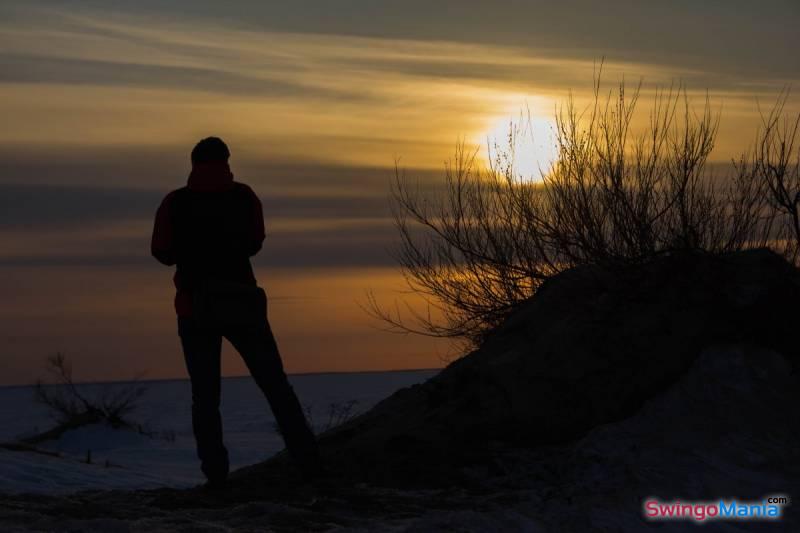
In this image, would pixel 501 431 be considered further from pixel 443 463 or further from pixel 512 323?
pixel 512 323

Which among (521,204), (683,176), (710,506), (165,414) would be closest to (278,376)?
(710,506)

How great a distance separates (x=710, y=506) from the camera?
22.5 feet

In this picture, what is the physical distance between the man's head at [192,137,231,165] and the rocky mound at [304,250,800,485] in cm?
237

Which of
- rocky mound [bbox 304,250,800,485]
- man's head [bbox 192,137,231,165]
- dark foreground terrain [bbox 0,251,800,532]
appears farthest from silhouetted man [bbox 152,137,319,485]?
rocky mound [bbox 304,250,800,485]

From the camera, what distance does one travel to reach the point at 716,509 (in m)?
6.84

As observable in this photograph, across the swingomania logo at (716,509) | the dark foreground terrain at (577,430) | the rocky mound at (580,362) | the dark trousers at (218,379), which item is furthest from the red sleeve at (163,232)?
the swingomania logo at (716,509)

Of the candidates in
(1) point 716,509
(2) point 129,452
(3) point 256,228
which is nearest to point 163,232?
(3) point 256,228

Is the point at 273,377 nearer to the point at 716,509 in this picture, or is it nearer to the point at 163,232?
the point at 163,232

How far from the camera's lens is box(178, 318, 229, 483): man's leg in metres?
7.10

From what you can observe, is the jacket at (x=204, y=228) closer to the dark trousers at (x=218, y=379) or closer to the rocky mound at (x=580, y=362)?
the dark trousers at (x=218, y=379)

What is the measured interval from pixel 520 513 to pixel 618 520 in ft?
1.83

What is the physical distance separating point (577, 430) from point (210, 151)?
3.29 metres

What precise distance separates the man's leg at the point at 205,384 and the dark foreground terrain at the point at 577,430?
0.26m

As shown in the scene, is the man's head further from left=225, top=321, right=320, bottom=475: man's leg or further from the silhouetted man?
left=225, top=321, right=320, bottom=475: man's leg
